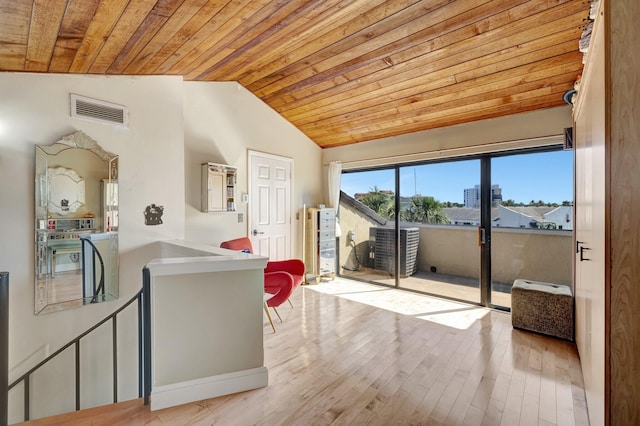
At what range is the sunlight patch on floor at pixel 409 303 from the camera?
339cm

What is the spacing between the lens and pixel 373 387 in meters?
2.06

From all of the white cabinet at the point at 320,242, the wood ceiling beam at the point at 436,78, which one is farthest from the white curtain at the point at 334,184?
the wood ceiling beam at the point at 436,78

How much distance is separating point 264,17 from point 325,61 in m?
1.10

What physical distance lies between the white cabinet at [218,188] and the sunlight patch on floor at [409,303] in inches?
73.9

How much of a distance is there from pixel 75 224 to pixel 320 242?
328 centimetres

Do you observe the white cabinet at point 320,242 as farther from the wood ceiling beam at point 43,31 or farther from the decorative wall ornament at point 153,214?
the wood ceiling beam at point 43,31

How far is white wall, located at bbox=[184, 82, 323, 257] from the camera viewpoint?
3750 millimetres

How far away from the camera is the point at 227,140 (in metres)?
4.14

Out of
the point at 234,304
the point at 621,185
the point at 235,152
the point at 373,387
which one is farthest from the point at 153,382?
the point at 235,152

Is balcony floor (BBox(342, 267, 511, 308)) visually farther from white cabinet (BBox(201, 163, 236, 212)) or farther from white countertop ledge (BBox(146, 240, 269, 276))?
white countertop ledge (BBox(146, 240, 269, 276))

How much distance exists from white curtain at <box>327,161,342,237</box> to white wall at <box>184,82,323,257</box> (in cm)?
52

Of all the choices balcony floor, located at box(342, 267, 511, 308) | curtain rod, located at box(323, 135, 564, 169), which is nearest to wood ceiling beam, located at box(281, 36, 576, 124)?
curtain rod, located at box(323, 135, 564, 169)

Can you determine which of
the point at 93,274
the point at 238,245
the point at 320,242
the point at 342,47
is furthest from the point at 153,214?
the point at 320,242

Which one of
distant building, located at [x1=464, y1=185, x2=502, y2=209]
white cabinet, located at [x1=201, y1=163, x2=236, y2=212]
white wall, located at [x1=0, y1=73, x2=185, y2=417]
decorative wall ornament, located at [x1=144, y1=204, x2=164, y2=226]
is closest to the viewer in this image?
white wall, located at [x1=0, y1=73, x2=185, y2=417]
